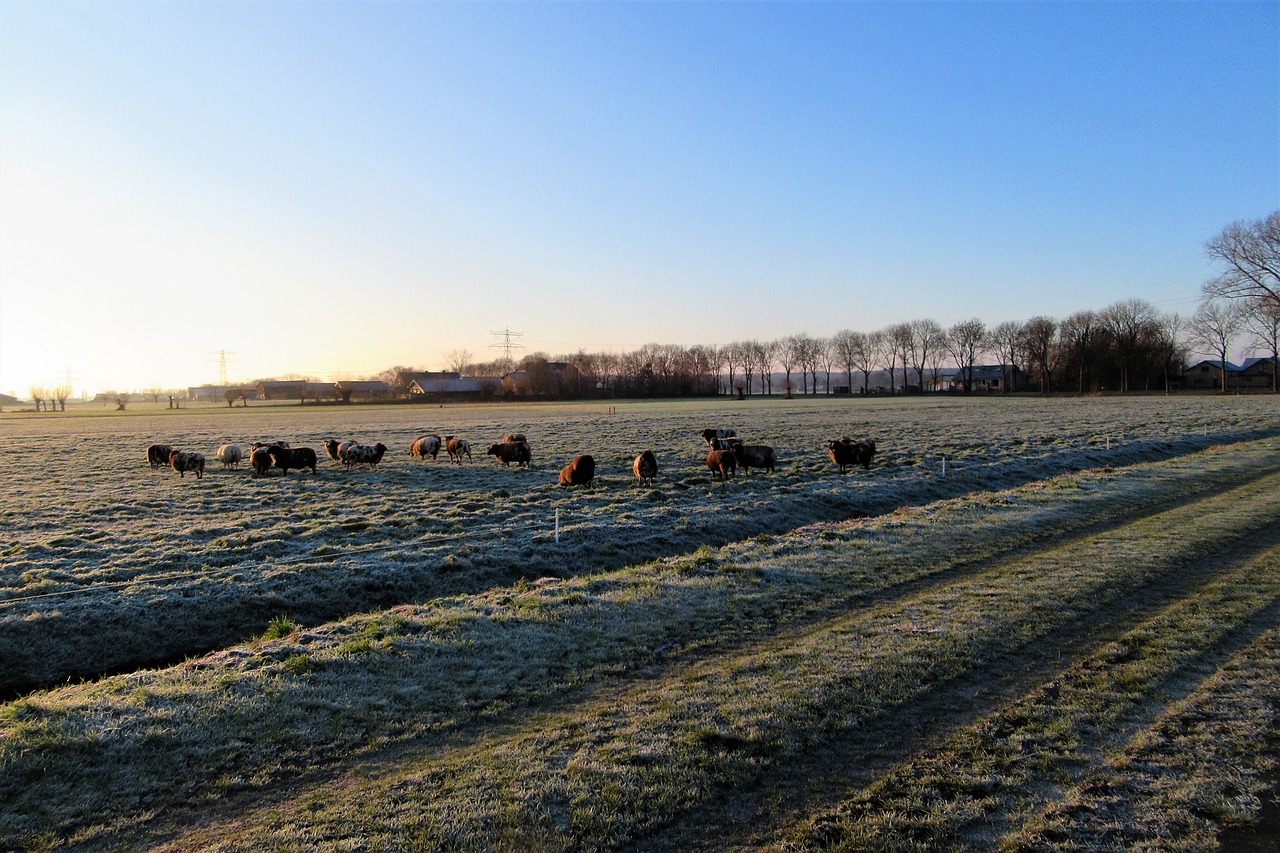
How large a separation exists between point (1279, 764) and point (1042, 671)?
2.18m

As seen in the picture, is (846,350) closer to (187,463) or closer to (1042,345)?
(1042,345)

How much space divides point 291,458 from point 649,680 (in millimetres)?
26522

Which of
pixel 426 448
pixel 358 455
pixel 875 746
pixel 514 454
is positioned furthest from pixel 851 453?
pixel 875 746

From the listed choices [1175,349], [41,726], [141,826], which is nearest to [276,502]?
[41,726]

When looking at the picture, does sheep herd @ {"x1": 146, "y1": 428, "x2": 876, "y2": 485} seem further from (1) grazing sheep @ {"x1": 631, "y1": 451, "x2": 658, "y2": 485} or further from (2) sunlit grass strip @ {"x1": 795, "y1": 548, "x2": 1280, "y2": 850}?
(2) sunlit grass strip @ {"x1": 795, "y1": 548, "x2": 1280, "y2": 850}

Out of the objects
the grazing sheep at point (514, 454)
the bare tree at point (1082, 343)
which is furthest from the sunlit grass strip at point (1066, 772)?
the bare tree at point (1082, 343)

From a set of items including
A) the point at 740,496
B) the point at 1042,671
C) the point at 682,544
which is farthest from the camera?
the point at 740,496

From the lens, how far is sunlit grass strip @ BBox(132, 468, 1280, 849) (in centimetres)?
528

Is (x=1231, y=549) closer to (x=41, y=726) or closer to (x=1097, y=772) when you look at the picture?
(x=1097, y=772)

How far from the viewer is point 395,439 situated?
46.1 m

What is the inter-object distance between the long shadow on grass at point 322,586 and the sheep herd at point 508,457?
15.1 ft

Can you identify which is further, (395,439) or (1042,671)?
(395,439)

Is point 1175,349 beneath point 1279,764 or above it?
above

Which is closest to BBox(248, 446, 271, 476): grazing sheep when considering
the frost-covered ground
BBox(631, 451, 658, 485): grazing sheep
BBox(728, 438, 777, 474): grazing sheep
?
the frost-covered ground
